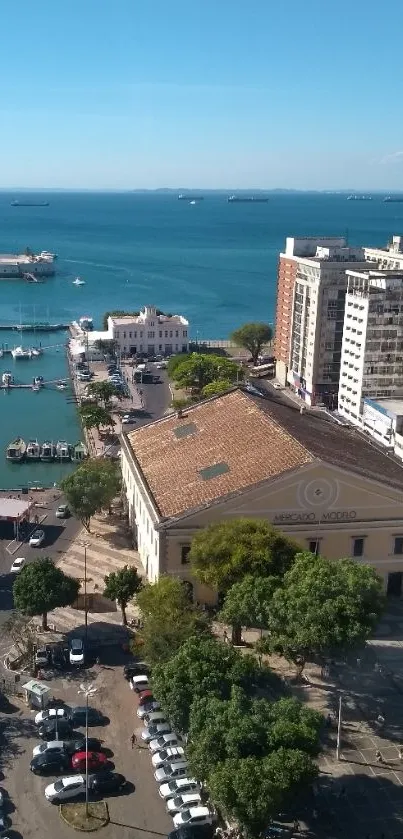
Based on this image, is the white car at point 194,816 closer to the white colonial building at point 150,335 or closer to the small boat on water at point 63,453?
the small boat on water at point 63,453

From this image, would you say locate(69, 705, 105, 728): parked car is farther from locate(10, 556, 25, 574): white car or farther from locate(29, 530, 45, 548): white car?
locate(29, 530, 45, 548): white car

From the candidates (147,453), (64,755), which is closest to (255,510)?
(147,453)

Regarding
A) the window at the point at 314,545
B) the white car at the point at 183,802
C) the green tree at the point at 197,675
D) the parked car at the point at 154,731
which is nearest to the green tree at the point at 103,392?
the window at the point at 314,545

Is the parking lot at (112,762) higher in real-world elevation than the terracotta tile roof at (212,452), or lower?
lower

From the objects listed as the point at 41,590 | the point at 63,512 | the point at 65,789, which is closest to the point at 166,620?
the point at 41,590

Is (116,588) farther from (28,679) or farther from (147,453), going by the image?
(147,453)

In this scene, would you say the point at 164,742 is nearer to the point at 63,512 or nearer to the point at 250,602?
the point at 250,602

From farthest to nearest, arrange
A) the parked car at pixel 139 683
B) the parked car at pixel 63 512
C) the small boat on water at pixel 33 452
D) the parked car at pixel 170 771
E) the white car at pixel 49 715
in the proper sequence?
the small boat on water at pixel 33 452
the parked car at pixel 63 512
the parked car at pixel 139 683
the white car at pixel 49 715
the parked car at pixel 170 771
